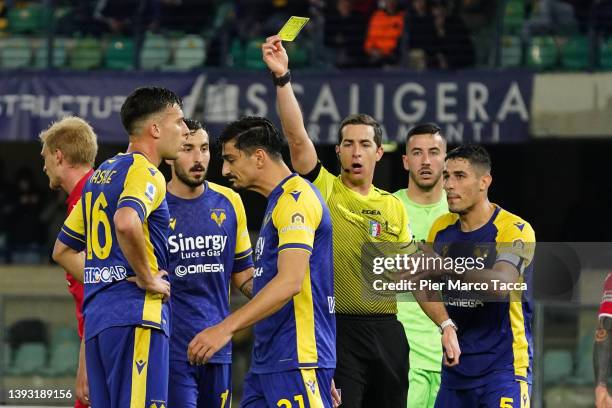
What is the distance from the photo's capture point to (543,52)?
16812mm

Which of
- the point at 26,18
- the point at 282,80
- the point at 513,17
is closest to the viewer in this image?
the point at 282,80

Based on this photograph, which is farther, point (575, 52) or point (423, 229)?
point (575, 52)

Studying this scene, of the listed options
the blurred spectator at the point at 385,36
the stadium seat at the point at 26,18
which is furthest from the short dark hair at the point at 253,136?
the stadium seat at the point at 26,18

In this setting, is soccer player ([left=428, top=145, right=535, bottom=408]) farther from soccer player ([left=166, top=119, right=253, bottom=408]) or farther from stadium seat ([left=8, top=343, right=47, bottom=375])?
stadium seat ([left=8, top=343, right=47, bottom=375])

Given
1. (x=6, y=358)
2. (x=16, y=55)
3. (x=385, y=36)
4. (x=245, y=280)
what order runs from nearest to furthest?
(x=245, y=280), (x=6, y=358), (x=385, y=36), (x=16, y=55)

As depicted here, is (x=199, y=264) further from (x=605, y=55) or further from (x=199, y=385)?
(x=605, y=55)

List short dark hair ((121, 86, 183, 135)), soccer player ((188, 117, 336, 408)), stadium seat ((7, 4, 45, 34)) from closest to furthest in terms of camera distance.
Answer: soccer player ((188, 117, 336, 408)) < short dark hair ((121, 86, 183, 135)) < stadium seat ((7, 4, 45, 34))

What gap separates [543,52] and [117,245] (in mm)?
11506

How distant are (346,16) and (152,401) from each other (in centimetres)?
1132

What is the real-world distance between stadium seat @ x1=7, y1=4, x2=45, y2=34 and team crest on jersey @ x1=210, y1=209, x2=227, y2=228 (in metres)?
10.8

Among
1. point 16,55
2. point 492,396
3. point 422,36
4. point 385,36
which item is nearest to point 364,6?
point 385,36

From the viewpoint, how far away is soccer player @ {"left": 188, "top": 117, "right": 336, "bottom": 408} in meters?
6.05

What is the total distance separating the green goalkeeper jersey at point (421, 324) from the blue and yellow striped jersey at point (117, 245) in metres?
2.55

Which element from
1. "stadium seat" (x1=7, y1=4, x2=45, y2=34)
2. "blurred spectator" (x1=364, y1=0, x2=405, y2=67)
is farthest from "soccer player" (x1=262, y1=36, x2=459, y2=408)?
"stadium seat" (x1=7, y1=4, x2=45, y2=34)
